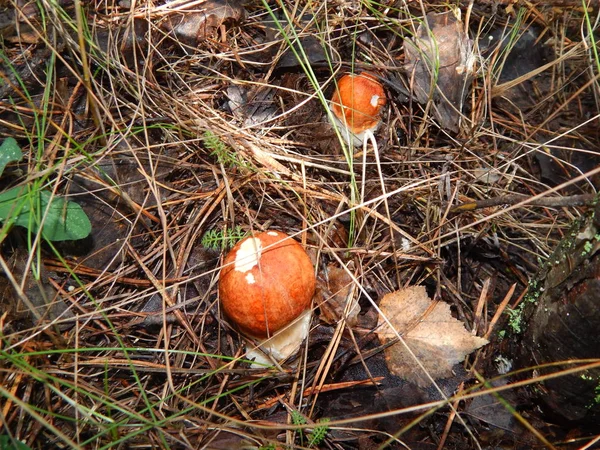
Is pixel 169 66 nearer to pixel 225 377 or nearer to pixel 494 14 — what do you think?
pixel 225 377

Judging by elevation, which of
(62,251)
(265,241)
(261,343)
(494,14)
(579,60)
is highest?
(494,14)

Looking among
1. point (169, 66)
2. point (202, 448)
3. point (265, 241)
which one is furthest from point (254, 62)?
point (202, 448)

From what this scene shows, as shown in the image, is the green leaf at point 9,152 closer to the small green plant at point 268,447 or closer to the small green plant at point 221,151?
the small green plant at point 221,151

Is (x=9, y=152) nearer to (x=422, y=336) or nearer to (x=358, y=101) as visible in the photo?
(x=358, y=101)

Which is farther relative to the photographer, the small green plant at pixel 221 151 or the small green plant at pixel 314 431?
the small green plant at pixel 221 151

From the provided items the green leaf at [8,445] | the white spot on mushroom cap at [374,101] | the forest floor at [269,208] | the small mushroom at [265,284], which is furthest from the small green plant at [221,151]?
the green leaf at [8,445]
